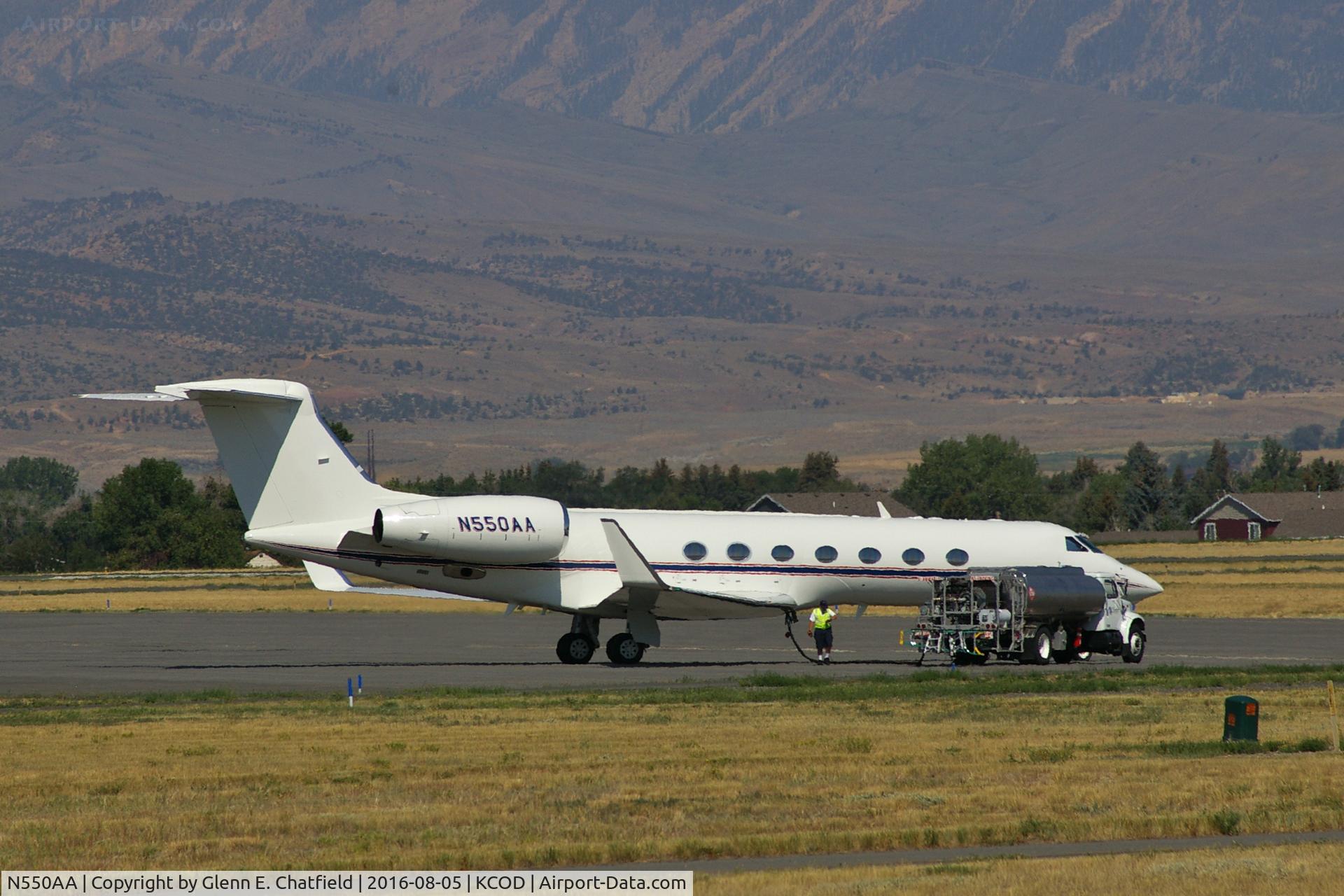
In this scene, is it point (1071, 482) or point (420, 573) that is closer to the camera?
point (420, 573)

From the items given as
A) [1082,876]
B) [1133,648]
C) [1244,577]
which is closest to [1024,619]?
[1133,648]

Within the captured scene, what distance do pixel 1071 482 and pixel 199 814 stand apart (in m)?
160

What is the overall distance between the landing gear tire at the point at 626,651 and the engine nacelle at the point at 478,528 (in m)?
2.05

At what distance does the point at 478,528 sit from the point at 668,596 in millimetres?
3596

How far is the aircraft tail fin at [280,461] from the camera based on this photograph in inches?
1367

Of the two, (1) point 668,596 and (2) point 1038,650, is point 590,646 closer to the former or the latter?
(1) point 668,596

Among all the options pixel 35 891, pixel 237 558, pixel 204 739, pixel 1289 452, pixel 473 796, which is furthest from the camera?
pixel 1289 452

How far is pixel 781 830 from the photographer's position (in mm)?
16500

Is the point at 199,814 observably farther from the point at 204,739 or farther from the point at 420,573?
the point at 420,573

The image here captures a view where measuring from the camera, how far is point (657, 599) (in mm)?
35406

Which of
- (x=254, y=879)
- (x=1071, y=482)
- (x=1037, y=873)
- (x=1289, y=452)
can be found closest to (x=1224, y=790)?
(x=1037, y=873)

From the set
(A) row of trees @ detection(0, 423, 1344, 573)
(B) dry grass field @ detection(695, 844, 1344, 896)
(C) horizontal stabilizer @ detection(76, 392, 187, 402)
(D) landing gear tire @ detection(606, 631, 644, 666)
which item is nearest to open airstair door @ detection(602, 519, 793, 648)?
(D) landing gear tire @ detection(606, 631, 644, 666)

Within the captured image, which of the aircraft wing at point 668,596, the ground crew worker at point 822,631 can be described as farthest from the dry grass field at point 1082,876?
the ground crew worker at point 822,631

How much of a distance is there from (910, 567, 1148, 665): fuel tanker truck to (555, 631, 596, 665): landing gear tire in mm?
5919
